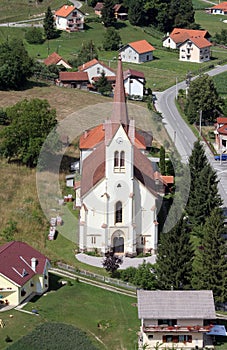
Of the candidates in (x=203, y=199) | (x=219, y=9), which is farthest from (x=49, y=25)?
(x=203, y=199)

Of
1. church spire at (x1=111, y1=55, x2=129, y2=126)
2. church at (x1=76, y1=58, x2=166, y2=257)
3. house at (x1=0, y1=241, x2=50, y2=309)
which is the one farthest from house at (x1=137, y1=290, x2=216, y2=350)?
church spire at (x1=111, y1=55, x2=129, y2=126)

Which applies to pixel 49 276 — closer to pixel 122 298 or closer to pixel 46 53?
pixel 122 298

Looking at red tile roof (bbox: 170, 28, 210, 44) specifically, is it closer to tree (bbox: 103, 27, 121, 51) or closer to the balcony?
tree (bbox: 103, 27, 121, 51)

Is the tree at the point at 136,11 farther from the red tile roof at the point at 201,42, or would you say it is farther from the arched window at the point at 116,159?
the arched window at the point at 116,159

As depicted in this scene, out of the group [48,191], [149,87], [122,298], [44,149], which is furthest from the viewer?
[149,87]

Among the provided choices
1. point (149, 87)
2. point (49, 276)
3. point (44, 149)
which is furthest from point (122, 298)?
point (149, 87)

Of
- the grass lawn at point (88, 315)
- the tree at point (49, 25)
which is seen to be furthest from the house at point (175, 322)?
the tree at point (49, 25)
